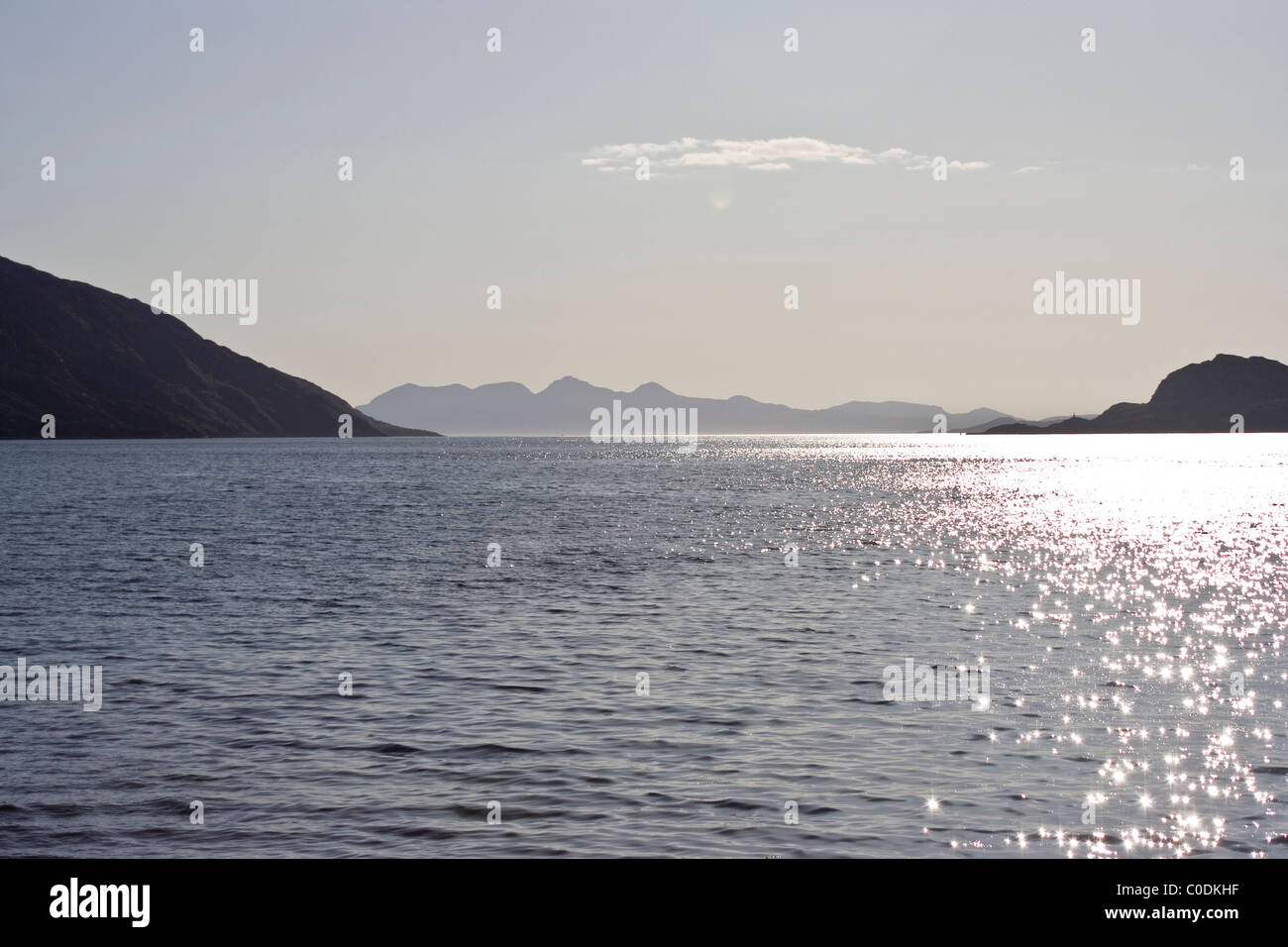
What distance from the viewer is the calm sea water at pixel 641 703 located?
16.0 meters

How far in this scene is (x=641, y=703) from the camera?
2397 cm

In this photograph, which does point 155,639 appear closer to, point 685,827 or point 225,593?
point 225,593

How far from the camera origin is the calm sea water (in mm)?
16047

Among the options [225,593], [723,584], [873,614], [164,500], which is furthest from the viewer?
[164,500]

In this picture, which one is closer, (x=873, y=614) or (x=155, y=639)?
(x=155, y=639)

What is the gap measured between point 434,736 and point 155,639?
16.0 meters
